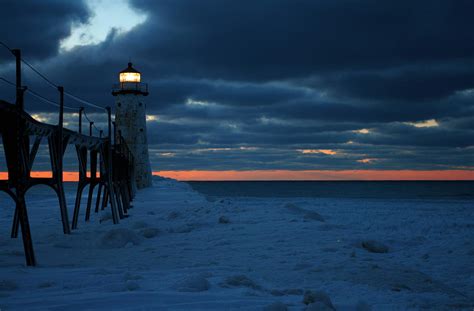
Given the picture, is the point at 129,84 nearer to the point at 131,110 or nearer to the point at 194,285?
the point at 131,110

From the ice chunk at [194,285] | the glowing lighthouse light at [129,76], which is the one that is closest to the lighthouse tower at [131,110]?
the glowing lighthouse light at [129,76]

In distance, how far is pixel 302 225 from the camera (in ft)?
36.8

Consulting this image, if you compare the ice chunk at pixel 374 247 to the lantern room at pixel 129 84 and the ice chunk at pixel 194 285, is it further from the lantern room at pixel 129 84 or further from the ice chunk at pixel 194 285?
the lantern room at pixel 129 84

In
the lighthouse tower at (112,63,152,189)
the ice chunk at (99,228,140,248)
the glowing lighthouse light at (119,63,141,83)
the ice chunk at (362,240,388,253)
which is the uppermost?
the glowing lighthouse light at (119,63,141,83)

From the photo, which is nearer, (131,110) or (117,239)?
(117,239)

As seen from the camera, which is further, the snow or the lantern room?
the lantern room

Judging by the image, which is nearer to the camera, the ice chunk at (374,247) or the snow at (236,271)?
the snow at (236,271)

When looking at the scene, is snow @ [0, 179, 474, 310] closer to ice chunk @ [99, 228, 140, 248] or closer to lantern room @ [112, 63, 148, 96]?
ice chunk @ [99, 228, 140, 248]

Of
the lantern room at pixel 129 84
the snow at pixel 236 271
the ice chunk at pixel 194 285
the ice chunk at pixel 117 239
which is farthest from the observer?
the lantern room at pixel 129 84

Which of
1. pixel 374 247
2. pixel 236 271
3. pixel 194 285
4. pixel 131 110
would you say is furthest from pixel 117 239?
pixel 131 110

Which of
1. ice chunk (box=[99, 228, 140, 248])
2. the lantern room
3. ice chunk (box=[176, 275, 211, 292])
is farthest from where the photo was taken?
the lantern room

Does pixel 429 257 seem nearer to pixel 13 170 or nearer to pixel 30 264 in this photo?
pixel 30 264

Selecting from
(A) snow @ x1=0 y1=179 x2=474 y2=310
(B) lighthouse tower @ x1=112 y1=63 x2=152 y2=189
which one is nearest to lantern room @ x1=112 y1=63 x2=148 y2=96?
(B) lighthouse tower @ x1=112 y1=63 x2=152 y2=189

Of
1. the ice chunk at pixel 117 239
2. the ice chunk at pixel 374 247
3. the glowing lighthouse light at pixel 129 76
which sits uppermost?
the glowing lighthouse light at pixel 129 76
